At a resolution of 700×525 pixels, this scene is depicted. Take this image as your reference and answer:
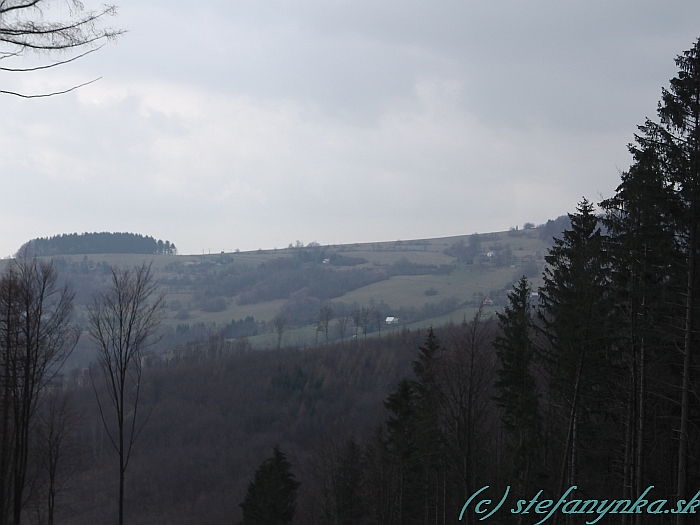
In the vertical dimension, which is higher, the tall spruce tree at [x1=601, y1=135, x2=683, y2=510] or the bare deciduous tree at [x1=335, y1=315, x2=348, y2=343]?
the tall spruce tree at [x1=601, y1=135, x2=683, y2=510]

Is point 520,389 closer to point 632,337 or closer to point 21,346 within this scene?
point 632,337

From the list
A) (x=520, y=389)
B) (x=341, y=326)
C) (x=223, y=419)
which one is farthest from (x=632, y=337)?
(x=341, y=326)

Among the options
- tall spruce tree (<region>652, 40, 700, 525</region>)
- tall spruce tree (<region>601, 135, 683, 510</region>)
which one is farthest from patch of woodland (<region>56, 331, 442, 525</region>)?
tall spruce tree (<region>652, 40, 700, 525</region>)

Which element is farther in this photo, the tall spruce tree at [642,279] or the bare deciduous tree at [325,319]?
the bare deciduous tree at [325,319]

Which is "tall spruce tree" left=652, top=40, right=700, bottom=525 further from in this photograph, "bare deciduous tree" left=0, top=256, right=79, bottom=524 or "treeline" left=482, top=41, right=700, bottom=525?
"bare deciduous tree" left=0, top=256, right=79, bottom=524

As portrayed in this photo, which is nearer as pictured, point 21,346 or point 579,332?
point 21,346

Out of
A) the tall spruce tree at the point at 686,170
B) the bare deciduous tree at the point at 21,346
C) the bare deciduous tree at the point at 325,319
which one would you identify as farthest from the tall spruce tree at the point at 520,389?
the bare deciduous tree at the point at 325,319

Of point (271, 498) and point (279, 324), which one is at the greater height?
point (279, 324)

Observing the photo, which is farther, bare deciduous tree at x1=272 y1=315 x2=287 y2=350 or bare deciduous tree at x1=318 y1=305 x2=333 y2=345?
bare deciduous tree at x1=272 y1=315 x2=287 y2=350

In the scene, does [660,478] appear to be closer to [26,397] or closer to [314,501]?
[26,397]

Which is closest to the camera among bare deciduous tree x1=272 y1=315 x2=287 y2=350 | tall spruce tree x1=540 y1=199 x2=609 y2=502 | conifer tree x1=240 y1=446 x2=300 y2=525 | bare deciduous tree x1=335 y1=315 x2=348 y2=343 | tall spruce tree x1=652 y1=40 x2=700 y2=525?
tall spruce tree x1=652 y1=40 x2=700 y2=525

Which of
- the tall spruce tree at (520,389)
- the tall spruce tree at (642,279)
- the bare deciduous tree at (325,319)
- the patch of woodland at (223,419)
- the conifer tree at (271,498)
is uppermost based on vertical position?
the tall spruce tree at (642,279)

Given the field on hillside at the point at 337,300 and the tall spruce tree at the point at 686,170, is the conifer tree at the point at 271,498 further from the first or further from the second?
the field on hillside at the point at 337,300

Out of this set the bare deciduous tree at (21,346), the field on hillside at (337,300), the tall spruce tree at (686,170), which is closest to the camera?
the tall spruce tree at (686,170)
